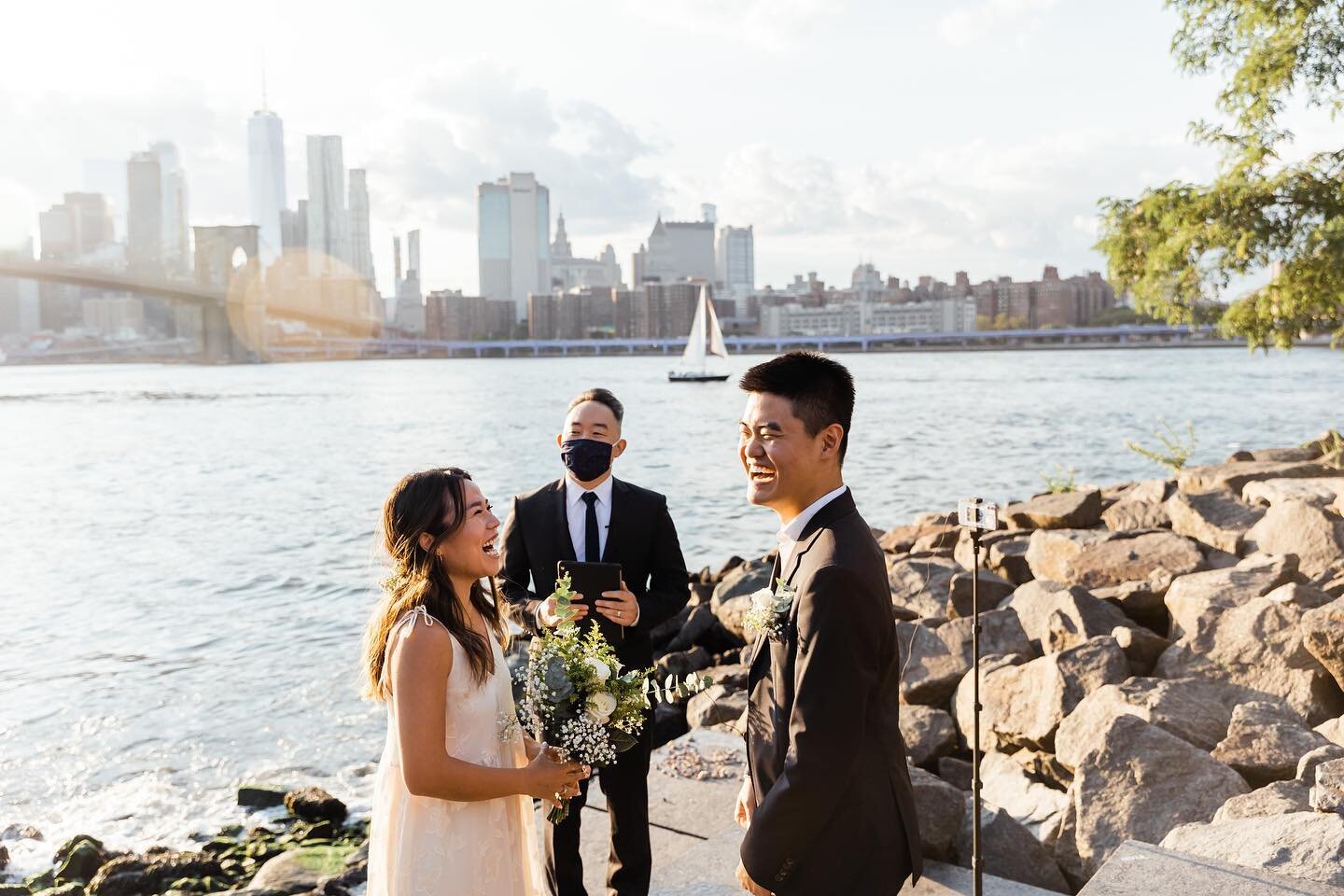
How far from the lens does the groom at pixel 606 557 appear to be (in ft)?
13.0

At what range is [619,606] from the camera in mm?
3682

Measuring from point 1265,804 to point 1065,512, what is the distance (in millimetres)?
6138

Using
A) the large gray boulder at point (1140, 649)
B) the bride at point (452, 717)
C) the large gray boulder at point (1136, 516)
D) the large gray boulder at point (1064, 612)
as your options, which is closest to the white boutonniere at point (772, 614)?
the bride at point (452, 717)

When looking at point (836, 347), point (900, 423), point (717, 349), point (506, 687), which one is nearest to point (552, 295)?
point (836, 347)

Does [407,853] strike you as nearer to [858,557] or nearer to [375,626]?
[375,626]

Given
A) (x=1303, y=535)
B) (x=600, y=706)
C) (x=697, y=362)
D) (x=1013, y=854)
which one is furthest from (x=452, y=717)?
(x=697, y=362)

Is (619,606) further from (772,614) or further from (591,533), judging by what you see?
(772,614)

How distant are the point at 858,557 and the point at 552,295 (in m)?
131

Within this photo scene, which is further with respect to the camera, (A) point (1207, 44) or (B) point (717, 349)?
(B) point (717, 349)

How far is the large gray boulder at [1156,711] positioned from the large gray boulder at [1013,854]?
489 millimetres

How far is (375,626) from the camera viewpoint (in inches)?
112

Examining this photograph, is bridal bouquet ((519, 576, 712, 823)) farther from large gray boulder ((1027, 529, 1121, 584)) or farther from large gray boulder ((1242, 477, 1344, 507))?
large gray boulder ((1242, 477, 1344, 507))

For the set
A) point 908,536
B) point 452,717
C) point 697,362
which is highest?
point 697,362

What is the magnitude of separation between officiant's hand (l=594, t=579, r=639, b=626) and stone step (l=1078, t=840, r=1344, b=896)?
1517 millimetres
